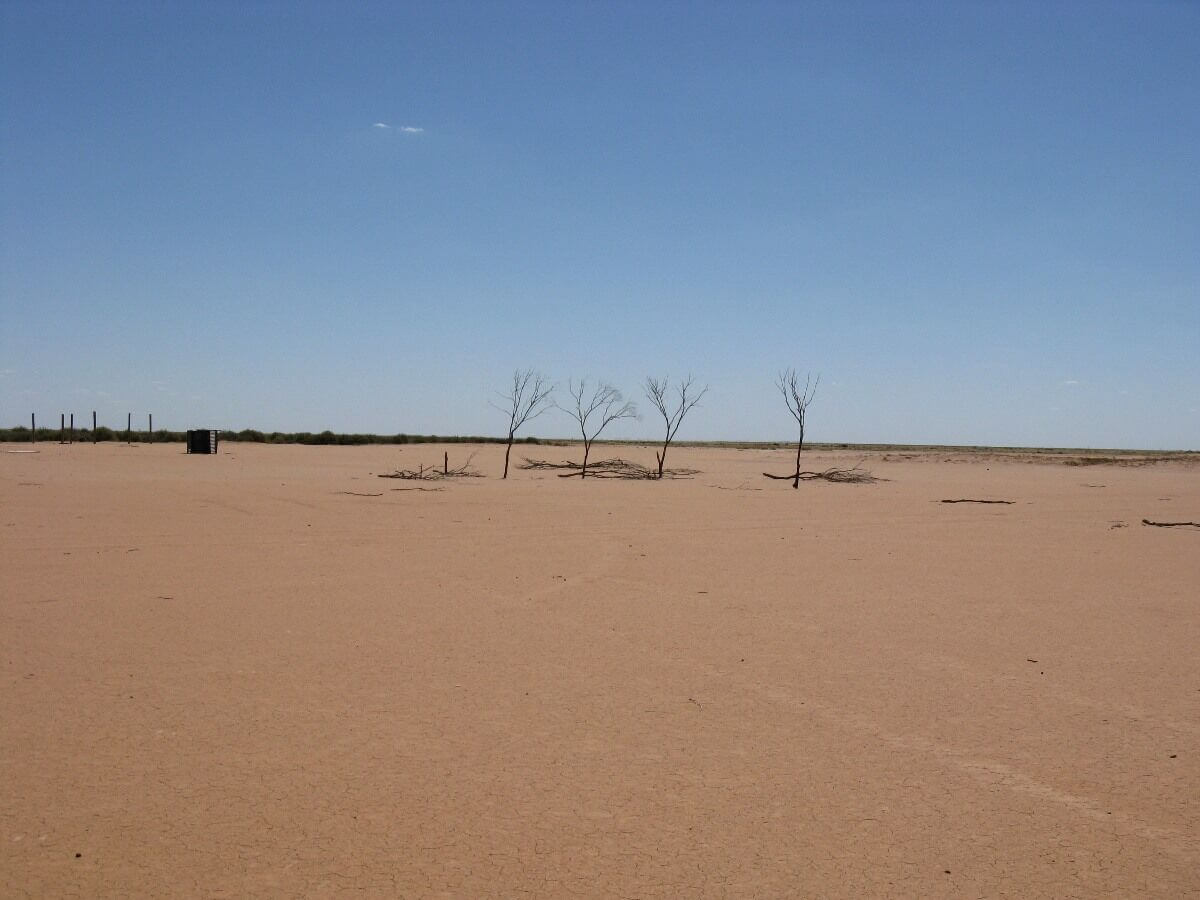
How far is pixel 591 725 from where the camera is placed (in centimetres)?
381

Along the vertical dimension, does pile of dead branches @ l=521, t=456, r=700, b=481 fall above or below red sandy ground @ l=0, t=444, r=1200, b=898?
above

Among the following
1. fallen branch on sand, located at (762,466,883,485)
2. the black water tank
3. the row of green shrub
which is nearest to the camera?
fallen branch on sand, located at (762,466,883,485)

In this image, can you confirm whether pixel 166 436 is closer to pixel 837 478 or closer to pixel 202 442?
pixel 202 442

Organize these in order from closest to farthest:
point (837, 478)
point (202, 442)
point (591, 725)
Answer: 1. point (591, 725)
2. point (837, 478)
3. point (202, 442)

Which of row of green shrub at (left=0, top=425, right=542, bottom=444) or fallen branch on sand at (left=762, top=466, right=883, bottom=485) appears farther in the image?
row of green shrub at (left=0, top=425, right=542, bottom=444)

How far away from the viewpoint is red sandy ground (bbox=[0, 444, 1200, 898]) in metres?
2.64

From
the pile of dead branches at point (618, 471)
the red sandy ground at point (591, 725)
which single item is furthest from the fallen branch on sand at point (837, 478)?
the red sandy ground at point (591, 725)

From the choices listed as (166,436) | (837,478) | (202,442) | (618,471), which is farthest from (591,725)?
(166,436)

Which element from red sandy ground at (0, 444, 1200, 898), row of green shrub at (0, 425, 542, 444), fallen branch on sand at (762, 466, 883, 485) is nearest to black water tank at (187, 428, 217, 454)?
row of green shrub at (0, 425, 542, 444)

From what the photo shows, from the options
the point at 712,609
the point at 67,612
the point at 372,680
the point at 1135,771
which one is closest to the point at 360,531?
the point at 67,612

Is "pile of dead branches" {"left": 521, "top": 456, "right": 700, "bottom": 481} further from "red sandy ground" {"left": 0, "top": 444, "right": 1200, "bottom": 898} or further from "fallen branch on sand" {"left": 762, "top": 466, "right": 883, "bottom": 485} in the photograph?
"red sandy ground" {"left": 0, "top": 444, "right": 1200, "bottom": 898}

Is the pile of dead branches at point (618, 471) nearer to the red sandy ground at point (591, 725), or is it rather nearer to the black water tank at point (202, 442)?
the black water tank at point (202, 442)

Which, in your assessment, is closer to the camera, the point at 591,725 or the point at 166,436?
the point at 591,725

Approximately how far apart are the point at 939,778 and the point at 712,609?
3083 millimetres
